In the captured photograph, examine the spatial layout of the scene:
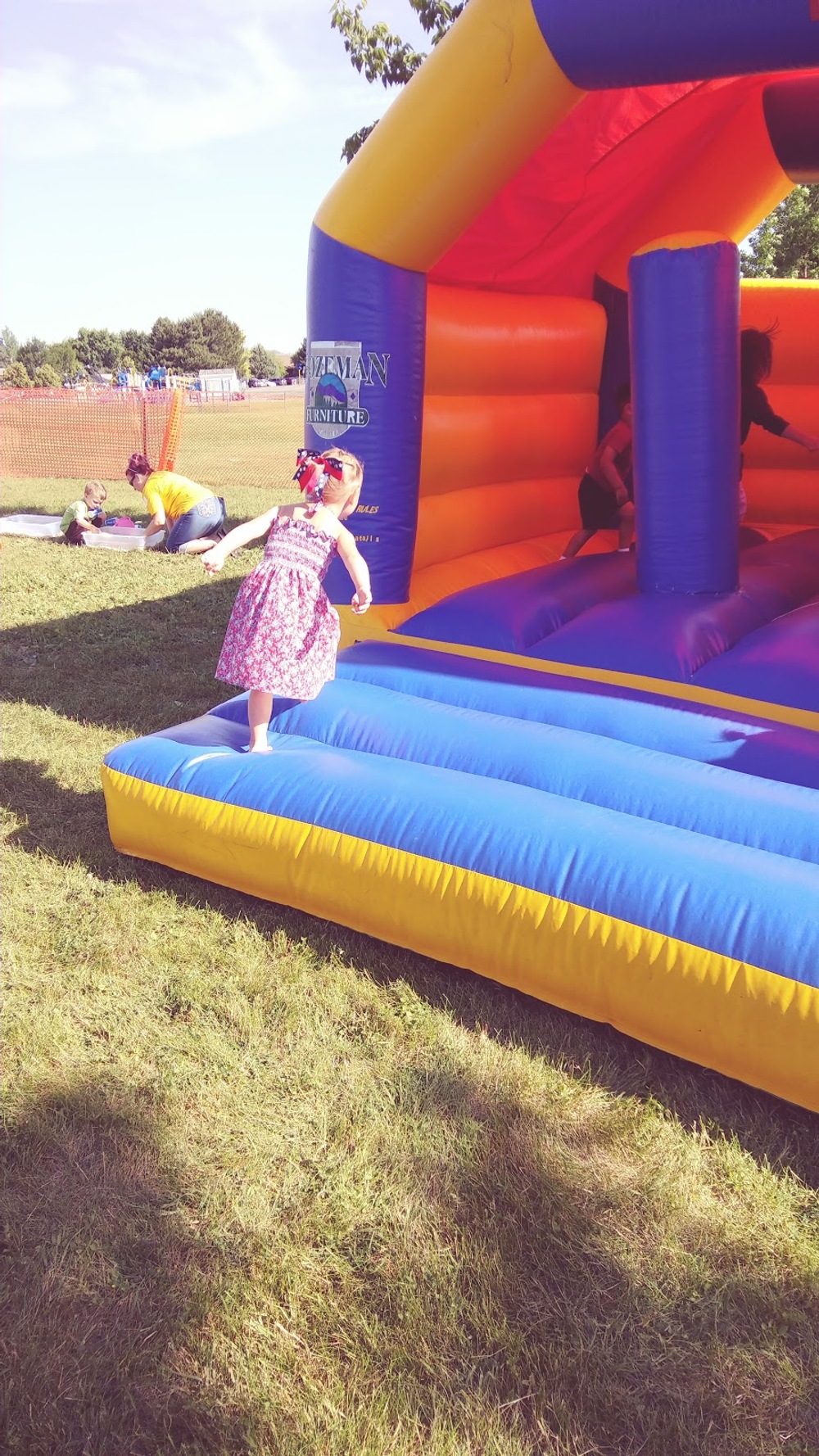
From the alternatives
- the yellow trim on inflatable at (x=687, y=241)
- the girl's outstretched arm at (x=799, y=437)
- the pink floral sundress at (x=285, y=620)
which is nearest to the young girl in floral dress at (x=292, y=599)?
the pink floral sundress at (x=285, y=620)

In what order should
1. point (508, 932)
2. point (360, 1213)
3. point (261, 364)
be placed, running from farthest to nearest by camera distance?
point (261, 364), point (508, 932), point (360, 1213)

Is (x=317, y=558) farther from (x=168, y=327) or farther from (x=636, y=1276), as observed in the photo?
(x=168, y=327)

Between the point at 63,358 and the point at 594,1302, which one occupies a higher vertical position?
the point at 63,358

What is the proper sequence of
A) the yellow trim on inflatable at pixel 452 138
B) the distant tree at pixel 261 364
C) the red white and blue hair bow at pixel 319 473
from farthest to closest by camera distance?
the distant tree at pixel 261 364 < the yellow trim on inflatable at pixel 452 138 < the red white and blue hair bow at pixel 319 473

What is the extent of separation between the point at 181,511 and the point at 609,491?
4.00 m

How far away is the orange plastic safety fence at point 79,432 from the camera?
46.5 feet

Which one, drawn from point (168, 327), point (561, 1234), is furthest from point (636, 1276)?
point (168, 327)

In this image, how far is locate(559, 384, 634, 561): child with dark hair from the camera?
17.8 ft

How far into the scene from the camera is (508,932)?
254 cm

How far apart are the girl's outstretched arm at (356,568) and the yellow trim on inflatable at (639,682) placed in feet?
2.15

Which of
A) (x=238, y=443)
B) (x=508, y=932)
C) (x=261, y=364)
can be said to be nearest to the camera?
(x=508, y=932)

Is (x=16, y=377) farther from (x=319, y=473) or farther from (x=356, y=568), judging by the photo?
(x=356, y=568)

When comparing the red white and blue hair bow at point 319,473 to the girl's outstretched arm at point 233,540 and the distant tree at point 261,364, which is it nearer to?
the girl's outstretched arm at point 233,540

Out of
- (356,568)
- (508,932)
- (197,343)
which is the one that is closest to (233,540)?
(356,568)
